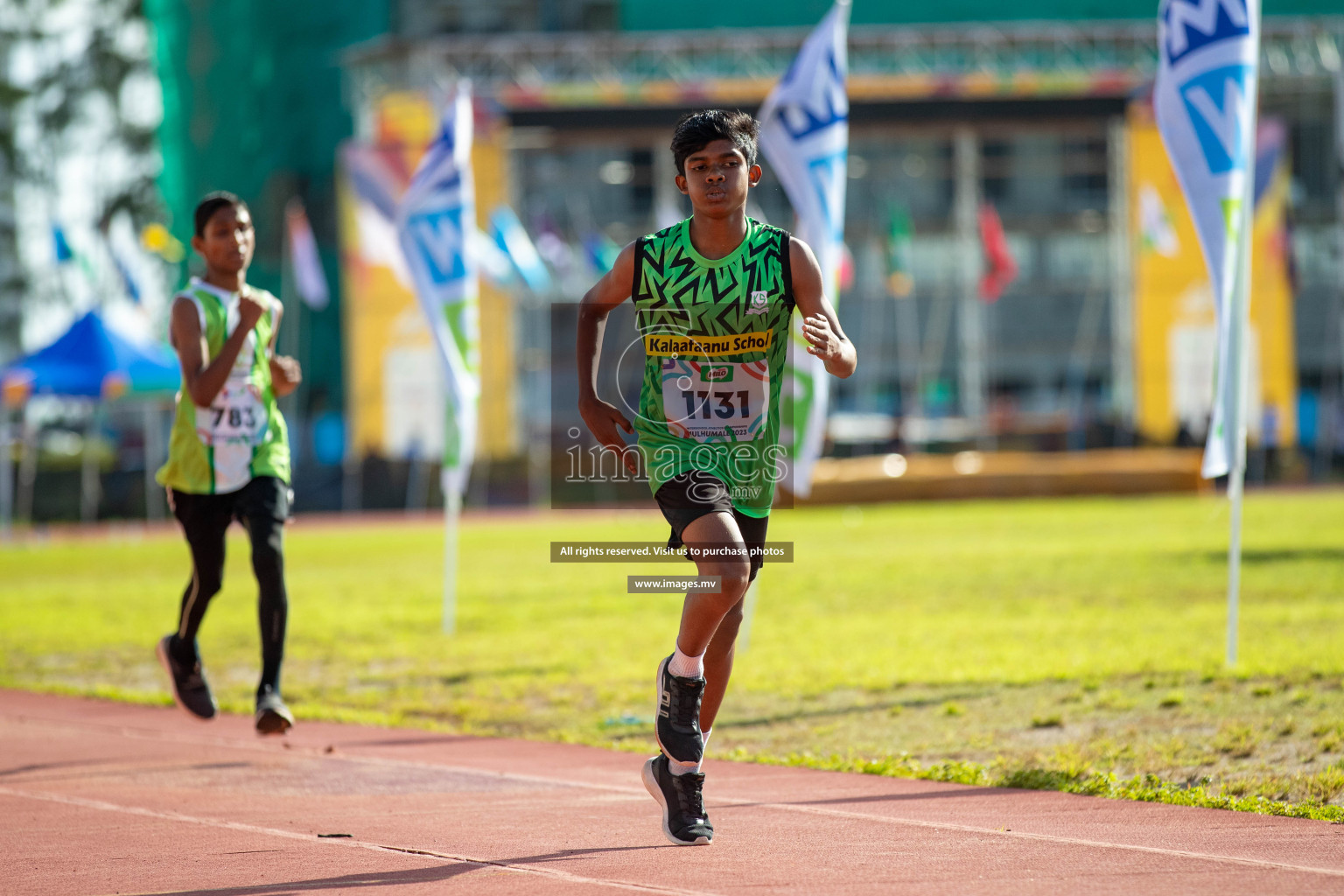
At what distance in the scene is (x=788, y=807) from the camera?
557cm

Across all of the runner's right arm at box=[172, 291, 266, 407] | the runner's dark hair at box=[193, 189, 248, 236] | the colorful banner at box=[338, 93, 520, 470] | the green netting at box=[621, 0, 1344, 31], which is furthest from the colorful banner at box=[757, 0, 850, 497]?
the green netting at box=[621, 0, 1344, 31]

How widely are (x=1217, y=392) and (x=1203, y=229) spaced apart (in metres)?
0.86

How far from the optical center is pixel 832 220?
1036 cm

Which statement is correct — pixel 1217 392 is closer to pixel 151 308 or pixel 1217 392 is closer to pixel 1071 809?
pixel 1071 809

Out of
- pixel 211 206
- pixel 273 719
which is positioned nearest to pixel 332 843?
pixel 273 719

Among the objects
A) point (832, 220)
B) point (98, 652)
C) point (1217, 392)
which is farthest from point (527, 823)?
point (98, 652)

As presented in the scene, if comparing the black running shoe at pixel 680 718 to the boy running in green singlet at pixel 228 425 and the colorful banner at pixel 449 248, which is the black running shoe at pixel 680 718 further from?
the colorful banner at pixel 449 248

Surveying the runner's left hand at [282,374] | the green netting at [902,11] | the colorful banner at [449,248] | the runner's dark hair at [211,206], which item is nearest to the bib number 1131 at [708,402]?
the runner's left hand at [282,374]

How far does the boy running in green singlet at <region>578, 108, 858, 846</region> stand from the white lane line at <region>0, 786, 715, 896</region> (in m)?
0.52

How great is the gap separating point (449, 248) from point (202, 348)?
5348mm

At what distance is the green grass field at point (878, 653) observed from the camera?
6684 mm

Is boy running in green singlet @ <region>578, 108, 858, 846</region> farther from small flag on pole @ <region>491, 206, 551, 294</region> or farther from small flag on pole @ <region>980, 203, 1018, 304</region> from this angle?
small flag on pole @ <region>980, 203, 1018, 304</region>

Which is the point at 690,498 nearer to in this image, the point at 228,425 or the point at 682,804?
the point at 682,804

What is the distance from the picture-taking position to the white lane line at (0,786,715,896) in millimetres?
4301
